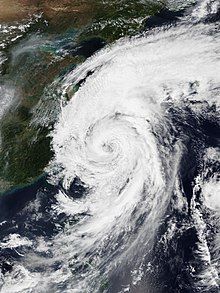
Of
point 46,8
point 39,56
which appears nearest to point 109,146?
point 39,56

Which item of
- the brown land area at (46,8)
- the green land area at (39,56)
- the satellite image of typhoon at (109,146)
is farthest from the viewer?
the brown land area at (46,8)

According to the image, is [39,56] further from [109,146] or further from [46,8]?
[109,146]

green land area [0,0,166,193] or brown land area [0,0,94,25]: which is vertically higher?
brown land area [0,0,94,25]

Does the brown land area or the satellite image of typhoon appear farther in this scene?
the brown land area

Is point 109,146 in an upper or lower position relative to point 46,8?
lower

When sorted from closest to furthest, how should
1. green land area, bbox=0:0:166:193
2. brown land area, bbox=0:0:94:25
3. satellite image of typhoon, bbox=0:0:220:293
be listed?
satellite image of typhoon, bbox=0:0:220:293
green land area, bbox=0:0:166:193
brown land area, bbox=0:0:94:25

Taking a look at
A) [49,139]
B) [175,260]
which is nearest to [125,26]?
[49,139]

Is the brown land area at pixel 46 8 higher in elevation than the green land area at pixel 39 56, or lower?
higher

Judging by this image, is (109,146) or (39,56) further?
(39,56)
